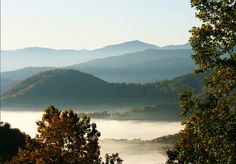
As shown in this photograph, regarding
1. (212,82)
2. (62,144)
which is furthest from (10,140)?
(212,82)

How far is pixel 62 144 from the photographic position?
4341 cm

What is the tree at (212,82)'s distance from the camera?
31609 mm

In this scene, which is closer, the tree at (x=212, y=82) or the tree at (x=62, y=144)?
the tree at (x=212, y=82)

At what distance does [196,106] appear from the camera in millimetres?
33906

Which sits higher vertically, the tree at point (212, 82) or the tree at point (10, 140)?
the tree at point (212, 82)

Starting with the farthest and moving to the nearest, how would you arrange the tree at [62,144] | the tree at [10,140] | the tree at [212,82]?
1. the tree at [10,140]
2. the tree at [62,144]
3. the tree at [212,82]

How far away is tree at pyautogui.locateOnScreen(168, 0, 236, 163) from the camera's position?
104 ft

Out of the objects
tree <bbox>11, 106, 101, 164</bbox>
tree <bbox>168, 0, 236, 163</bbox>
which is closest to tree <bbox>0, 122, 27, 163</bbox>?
tree <bbox>11, 106, 101, 164</bbox>

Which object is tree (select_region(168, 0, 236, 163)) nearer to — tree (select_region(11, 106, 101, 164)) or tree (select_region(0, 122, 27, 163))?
tree (select_region(11, 106, 101, 164))

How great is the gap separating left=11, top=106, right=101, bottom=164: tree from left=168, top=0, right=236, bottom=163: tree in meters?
11.9

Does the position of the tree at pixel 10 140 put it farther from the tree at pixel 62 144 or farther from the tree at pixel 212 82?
the tree at pixel 212 82

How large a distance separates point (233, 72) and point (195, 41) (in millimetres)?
3227

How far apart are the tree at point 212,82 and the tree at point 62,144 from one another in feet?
39.2

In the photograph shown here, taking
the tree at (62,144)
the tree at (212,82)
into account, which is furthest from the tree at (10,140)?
the tree at (212,82)
